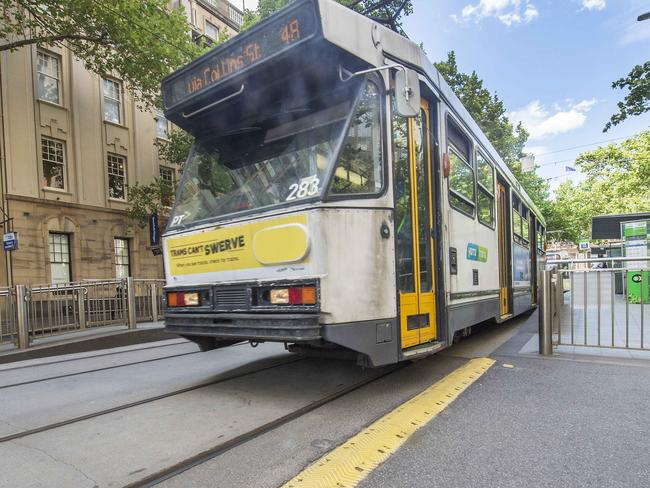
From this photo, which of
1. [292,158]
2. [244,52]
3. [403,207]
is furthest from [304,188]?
[244,52]

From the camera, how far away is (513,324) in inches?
365

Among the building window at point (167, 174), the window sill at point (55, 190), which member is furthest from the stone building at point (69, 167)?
the building window at point (167, 174)

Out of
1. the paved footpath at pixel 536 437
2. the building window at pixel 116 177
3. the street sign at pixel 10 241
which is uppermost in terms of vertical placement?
the building window at pixel 116 177

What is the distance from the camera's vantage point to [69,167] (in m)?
15.3

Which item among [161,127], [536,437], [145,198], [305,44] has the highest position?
[161,127]

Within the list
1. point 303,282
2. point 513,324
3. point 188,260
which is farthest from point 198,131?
point 513,324

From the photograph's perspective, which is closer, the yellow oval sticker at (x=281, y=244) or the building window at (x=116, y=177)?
the yellow oval sticker at (x=281, y=244)

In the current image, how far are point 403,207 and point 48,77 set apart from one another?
15931 millimetres

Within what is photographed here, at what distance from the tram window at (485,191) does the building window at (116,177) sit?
14625mm

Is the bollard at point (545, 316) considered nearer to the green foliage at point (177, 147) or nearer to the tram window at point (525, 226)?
the tram window at point (525, 226)

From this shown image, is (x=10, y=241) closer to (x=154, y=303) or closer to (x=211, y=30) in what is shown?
(x=154, y=303)

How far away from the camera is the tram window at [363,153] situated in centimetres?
351

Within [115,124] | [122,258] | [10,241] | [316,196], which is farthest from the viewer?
[122,258]

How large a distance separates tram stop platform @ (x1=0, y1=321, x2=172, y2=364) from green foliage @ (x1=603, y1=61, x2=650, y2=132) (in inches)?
563
